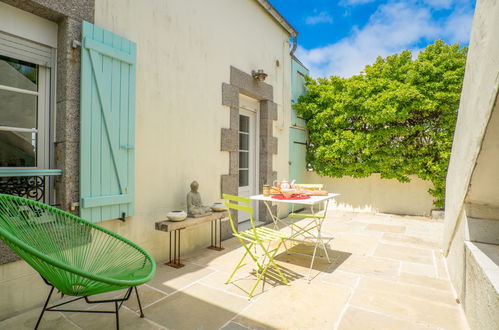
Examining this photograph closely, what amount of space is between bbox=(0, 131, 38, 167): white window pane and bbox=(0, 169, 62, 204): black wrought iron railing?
15 cm

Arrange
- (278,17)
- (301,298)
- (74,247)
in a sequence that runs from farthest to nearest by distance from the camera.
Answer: (278,17), (301,298), (74,247)

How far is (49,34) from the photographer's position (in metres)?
2.46

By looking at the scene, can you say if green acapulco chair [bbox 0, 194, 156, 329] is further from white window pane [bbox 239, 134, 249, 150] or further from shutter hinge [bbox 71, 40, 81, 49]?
white window pane [bbox 239, 134, 249, 150]

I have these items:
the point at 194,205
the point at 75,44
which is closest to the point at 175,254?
the point at 194,205

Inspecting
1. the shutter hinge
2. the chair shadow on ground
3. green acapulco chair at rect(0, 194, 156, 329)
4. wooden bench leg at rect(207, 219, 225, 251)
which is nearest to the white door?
wooden bench leg at rect(207, 219, 225, 251)

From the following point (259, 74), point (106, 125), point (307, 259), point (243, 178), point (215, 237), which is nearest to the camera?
point (106, 125)

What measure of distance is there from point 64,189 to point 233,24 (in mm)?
3545

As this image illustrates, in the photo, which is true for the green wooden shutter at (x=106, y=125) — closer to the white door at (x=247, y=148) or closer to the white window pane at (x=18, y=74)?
the white window pane at (x=18, y=74)

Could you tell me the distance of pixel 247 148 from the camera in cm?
532

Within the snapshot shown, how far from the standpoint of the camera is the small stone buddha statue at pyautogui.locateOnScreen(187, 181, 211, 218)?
3.39m

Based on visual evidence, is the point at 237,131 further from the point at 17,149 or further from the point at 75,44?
the point at 17,149

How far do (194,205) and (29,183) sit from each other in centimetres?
168

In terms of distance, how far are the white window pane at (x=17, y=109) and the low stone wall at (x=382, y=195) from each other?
617 centimetres

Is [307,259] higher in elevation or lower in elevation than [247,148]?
lower
